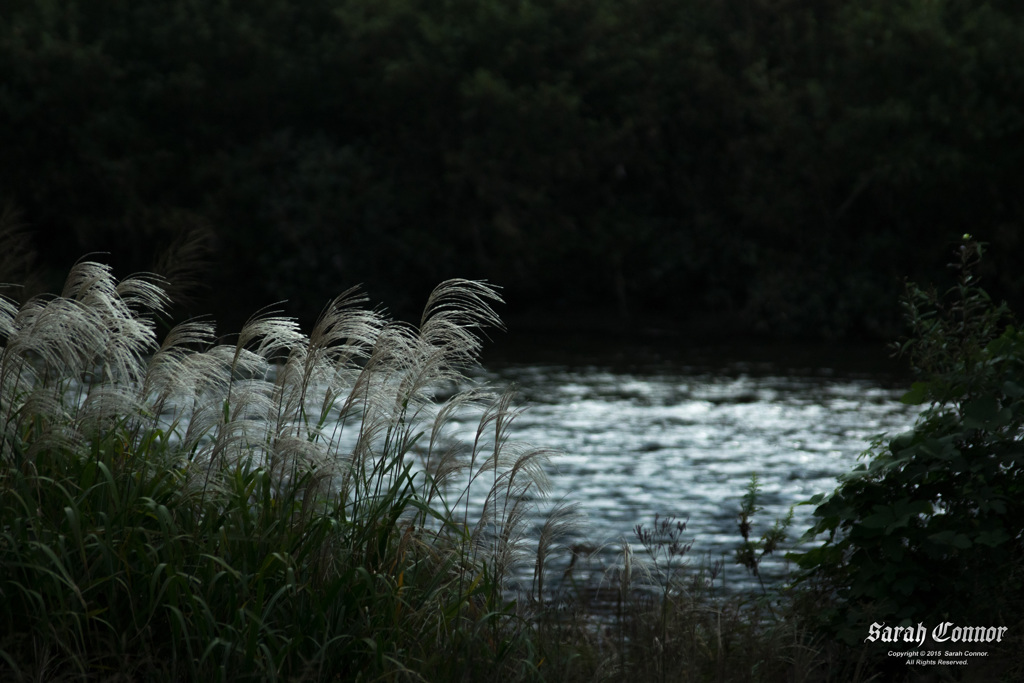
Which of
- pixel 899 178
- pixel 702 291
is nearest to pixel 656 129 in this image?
pixel 702 291

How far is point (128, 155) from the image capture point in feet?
89.6

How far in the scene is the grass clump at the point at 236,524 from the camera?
373 centimetres

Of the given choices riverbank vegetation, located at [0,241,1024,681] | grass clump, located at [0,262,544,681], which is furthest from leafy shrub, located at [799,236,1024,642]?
grass clump, located at [0,262,544,681]

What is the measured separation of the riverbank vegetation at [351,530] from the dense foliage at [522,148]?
21.3 m

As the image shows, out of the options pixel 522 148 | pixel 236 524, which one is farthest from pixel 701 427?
pixel 522 148

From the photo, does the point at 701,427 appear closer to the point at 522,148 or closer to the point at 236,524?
the point at 236,524

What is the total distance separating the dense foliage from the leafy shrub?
2118 centimetres

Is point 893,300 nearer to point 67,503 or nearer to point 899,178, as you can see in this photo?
point 899,178

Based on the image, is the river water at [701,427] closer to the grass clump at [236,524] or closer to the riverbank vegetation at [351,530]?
the riverbank vegetation at [351,530]

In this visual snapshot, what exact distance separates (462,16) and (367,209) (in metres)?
5.21

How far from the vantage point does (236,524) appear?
13.2 ft

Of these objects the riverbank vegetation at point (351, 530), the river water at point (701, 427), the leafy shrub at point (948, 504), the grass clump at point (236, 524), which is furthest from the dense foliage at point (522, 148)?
the grass clump at point (236, 524)

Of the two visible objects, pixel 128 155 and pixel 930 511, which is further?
pixel 128 155

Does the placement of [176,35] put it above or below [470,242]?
above
